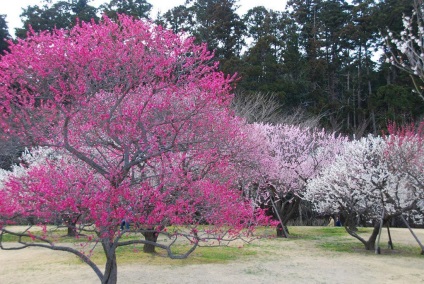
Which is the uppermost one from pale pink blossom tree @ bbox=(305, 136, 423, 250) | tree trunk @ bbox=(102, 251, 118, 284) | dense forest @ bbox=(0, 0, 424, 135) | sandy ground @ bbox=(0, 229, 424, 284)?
dense forest @ bbox=(0, 0, 424, 135)

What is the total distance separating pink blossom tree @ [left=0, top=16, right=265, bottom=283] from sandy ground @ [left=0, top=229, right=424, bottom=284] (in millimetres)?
2706

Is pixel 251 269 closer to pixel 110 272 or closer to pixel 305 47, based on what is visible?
pixel 110 272

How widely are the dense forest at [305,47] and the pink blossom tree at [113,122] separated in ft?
69.0

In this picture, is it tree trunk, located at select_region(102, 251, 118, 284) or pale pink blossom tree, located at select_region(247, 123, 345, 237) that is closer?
A: tree trunk, located at select_region(102, 251, 118, 284)

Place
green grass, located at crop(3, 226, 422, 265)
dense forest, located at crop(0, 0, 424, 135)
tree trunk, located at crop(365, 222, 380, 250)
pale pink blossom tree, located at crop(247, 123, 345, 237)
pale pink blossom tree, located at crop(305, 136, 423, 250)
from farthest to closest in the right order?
dense forest, located at crop(0, 0, 424, 135)
pale pink blossom tree, located at crop(247, 123, 345, 237)
tree trunk, located at crop(365, 222, 380, 250)
pale pink blossom tree, located at crop(305, 136, 423, 250)
green grass, located at crop(3, 226, 422, 265)

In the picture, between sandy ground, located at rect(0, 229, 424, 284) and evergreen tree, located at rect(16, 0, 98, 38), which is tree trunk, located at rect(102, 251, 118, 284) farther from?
evergreen tree, located at rect(16, 0, 98, 38)

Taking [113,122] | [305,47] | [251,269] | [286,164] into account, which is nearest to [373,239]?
[286,164]

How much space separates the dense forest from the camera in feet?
95.9

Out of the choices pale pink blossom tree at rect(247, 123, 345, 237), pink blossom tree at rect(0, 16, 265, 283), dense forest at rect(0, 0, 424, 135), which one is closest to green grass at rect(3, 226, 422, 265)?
pale pink blossom tree at rect(247, 123, 345, 237)

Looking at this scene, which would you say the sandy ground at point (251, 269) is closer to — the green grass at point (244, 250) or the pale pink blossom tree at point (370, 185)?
the green grass at point (244, 250)

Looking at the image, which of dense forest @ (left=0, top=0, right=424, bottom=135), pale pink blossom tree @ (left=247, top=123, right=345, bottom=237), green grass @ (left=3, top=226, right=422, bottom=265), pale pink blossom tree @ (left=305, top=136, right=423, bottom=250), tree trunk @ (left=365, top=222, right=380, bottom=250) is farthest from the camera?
dense forest @ (left=0, top=0, right=424, bottom=135)

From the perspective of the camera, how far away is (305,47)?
35.5 meters

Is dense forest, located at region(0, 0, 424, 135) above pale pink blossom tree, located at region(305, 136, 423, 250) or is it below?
above

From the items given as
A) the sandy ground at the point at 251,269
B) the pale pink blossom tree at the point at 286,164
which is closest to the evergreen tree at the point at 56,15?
the pale pink blossom tree at the point at 286,164
